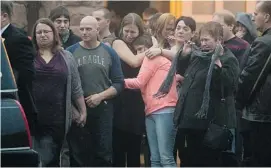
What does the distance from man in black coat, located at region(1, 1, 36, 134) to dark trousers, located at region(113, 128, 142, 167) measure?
6.71 ft

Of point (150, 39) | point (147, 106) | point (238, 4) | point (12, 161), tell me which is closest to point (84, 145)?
point (147, 106)

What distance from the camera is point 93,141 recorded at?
30.1 ft

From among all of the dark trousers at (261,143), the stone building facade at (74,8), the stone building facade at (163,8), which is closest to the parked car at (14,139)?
the dark trousers at (261,143)

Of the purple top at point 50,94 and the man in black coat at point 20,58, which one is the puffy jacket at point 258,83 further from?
the man in black coat at point 20,58

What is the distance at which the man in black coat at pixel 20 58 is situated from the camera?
24.5 feet

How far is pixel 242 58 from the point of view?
31.3 feet

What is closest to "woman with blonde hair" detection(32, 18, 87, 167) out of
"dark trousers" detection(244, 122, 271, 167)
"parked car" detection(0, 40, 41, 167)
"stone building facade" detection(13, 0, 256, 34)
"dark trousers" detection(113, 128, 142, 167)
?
"dark trousers" detection(113, 128, 142, 167)

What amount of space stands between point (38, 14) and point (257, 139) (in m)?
5.00

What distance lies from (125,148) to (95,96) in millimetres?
812

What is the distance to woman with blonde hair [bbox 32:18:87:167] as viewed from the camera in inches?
337

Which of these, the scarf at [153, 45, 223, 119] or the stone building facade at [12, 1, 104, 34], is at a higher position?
the stone building facade at [12, 1, 104, 34]

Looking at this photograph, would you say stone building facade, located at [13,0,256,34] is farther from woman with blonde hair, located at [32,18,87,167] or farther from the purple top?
the purple top

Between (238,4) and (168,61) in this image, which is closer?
(168,61)

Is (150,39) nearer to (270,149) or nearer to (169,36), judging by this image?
(169,36)
